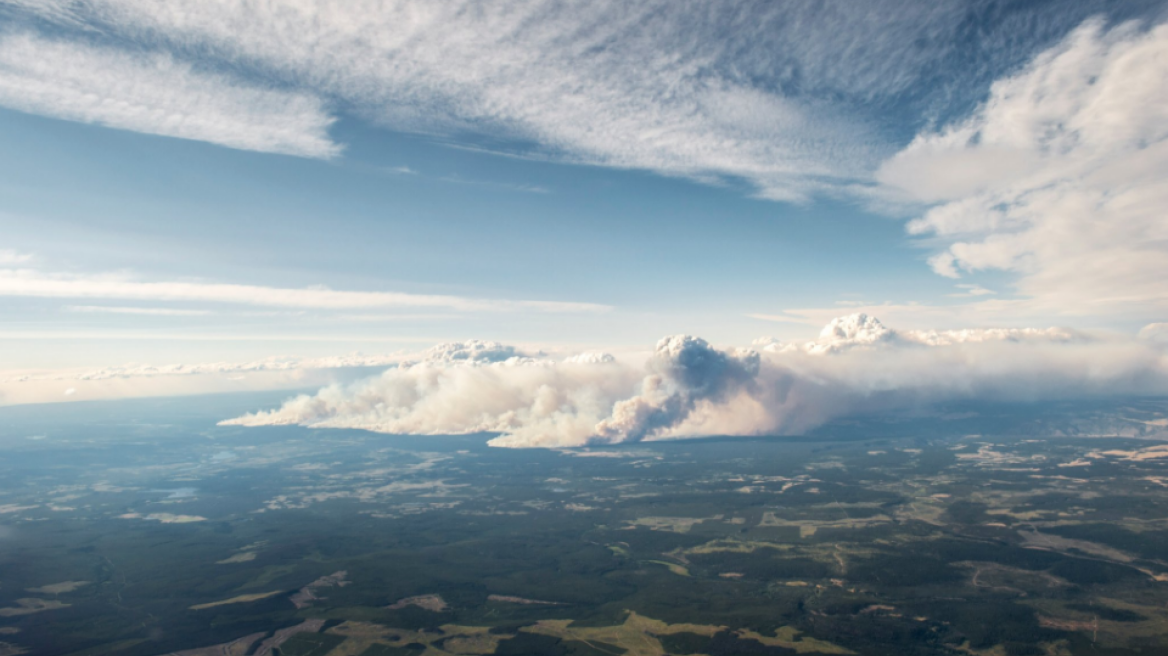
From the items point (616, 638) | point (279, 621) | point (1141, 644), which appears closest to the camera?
point (1141, 644)

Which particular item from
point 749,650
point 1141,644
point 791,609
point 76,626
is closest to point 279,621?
point 76,626

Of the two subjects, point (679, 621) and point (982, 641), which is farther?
point (679, 621)

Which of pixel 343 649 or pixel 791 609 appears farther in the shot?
pixel 791 609

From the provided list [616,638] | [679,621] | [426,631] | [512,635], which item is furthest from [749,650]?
[426,631]

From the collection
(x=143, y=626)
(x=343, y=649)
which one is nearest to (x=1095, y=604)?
(x=343, y=649)

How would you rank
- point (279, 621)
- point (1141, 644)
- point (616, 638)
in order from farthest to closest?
point (279, 621)
point (616, 638)
point (1141, 644)

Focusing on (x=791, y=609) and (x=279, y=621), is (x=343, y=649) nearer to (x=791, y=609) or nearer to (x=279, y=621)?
(x=279, y=621)

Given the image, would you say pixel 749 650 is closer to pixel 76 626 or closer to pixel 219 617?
pixel 219 617
